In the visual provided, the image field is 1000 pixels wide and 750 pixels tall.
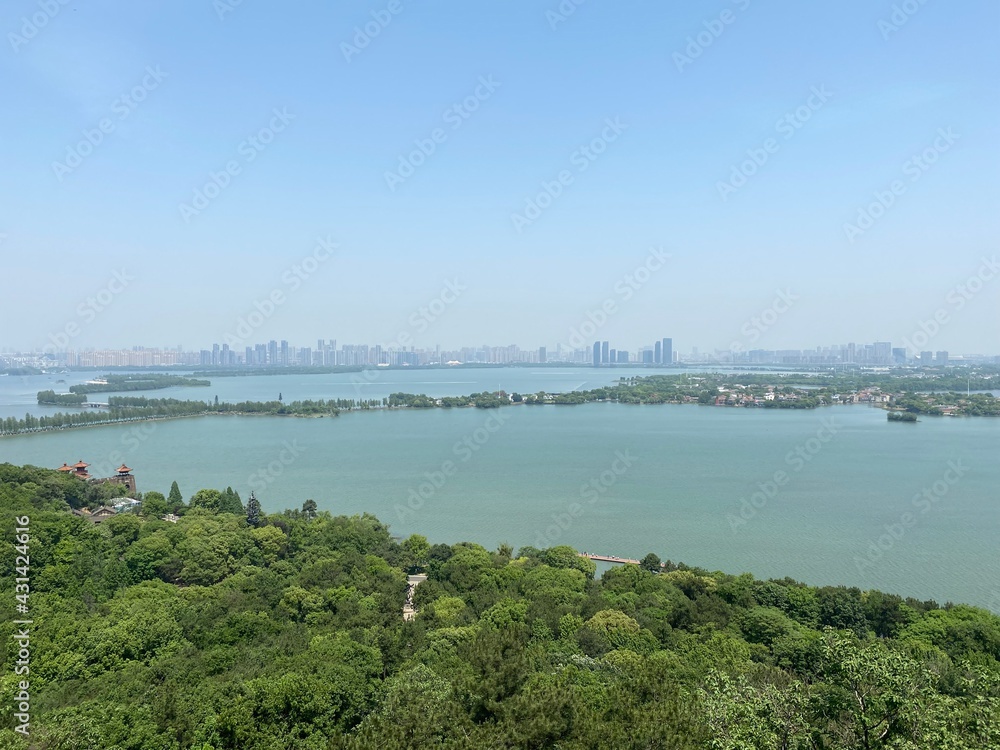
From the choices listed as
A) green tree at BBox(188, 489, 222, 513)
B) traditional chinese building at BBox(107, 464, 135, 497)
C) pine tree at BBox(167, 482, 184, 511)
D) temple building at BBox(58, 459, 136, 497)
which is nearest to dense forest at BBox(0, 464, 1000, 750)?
green tree at BBox(188, 489, 222, 513)

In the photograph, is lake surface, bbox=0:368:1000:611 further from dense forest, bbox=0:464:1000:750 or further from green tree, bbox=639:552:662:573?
dense forest, bbox=0:464:1000:750

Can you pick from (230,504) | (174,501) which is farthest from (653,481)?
(174,501)

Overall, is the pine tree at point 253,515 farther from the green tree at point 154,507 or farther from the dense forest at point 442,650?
the green tree at point 154,507

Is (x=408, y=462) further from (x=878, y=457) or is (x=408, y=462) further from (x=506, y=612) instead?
(x=878, y=457)

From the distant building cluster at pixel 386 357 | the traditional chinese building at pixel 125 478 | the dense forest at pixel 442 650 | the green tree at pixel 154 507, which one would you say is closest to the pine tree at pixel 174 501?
the green tree at pixel 154 507

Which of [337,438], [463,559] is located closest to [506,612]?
[463,559]

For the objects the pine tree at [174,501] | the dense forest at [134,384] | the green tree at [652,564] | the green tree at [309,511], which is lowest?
the green tree at [652,564]
